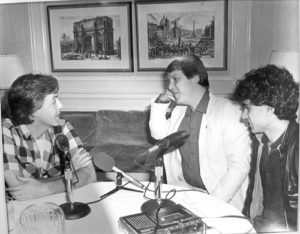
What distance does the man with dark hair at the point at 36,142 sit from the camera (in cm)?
201

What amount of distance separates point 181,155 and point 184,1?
64 centimetres

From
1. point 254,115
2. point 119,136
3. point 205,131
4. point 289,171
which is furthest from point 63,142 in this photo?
point 289,171

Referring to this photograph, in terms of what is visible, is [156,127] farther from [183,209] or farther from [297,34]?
[297,34]

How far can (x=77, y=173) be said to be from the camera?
6.72 ft

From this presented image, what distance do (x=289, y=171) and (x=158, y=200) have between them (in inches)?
22.3

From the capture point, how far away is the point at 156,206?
198cm

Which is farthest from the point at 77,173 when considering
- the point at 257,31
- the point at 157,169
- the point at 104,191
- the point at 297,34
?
the point at 297,34

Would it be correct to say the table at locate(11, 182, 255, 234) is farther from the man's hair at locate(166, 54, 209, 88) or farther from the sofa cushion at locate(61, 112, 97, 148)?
the man's hair at locate(166, 54, 209, 88)

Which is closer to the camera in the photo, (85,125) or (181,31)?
(181,31)

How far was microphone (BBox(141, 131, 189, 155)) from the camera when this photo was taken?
1.98 m

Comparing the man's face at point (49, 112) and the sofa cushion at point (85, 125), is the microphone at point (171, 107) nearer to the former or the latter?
the sofa cushion at point (85, 125)

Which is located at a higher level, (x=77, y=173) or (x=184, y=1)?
(x=184, y=1)

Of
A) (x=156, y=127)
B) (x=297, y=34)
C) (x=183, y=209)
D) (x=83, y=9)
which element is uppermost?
(x=83, y=9)

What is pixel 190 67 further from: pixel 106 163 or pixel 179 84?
pixel 106 163
